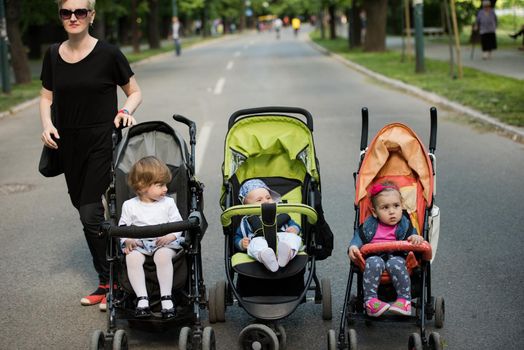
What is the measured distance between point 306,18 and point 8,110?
156m

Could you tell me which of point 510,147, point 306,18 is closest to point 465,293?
point 510,147

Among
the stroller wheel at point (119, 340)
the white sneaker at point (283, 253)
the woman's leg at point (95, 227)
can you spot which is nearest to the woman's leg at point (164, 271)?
the stroller wheel at point (119, 340)

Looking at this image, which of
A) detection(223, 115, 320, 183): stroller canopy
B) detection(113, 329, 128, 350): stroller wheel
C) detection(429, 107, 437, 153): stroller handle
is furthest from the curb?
detection(113, 329, 128, 350): stroller wheel

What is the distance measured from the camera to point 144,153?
18.7ft

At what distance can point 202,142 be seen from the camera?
13258mm

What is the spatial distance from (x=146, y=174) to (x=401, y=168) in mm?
1672

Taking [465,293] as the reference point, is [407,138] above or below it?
above

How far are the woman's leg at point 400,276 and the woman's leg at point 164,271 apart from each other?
124cm

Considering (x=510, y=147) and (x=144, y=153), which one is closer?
(x=144, y=153)

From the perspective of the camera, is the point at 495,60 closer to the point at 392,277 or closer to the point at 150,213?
the point at 392,277

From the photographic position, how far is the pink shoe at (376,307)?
4945 mm

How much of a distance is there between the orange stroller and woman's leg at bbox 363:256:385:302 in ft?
0.17

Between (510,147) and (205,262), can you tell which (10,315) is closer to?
(205,262)

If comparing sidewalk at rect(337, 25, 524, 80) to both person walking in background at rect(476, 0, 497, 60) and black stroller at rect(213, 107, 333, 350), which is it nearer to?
person walking in background at rect(476, 0, 497, 60)
